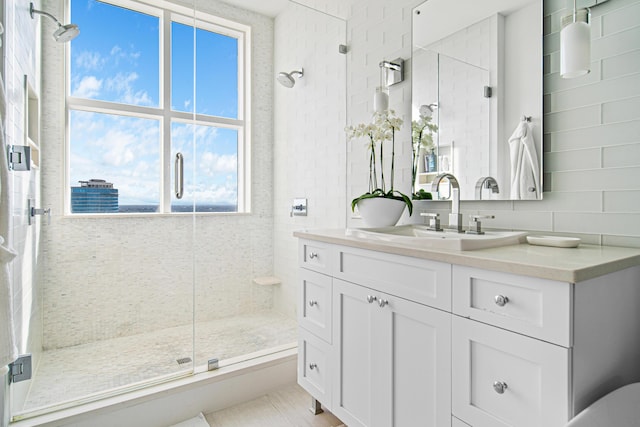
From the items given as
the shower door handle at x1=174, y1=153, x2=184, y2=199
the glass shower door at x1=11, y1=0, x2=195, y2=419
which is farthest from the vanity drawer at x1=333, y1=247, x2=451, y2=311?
the shower door handle at x1=174, y1=153, x2=184, y2=199

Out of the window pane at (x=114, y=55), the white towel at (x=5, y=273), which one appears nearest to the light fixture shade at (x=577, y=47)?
the white towel at (x=5, y=273)

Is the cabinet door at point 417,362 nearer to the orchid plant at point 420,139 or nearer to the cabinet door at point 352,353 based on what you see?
the cabinet door at point 352,353

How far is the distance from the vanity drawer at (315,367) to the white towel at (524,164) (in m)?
1.04

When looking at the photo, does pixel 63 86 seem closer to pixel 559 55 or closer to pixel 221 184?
pixel 221 184

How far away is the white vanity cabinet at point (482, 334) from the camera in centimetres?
83

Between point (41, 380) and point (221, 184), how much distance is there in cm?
152

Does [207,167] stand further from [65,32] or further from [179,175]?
[65,32]

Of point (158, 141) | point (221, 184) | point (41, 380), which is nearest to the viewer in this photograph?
point (41, 380)

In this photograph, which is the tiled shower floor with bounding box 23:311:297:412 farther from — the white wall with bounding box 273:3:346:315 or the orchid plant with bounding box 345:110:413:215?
the orchid plant with bounding box 345:110:413:215

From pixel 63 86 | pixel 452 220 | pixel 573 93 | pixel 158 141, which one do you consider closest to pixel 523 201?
pixel 452 220

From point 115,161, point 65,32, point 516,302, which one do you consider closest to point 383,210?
point 516,302

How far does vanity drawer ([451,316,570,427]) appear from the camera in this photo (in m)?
0.82

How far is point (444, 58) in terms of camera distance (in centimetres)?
176

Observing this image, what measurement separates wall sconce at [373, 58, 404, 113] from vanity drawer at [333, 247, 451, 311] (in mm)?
967
